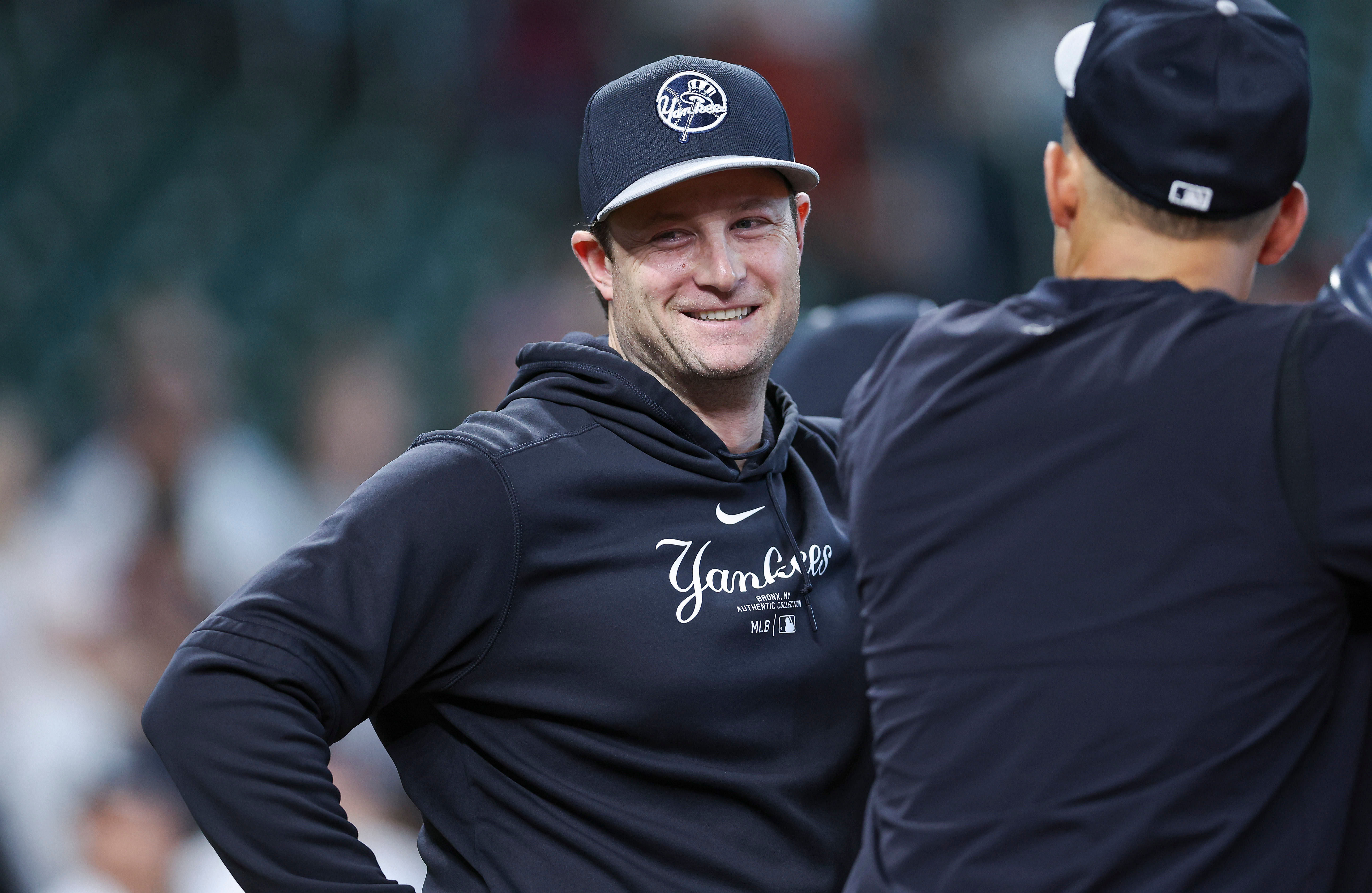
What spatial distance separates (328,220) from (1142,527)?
20.7ft

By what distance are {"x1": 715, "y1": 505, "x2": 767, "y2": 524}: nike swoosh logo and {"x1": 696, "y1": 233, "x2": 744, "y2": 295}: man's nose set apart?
→ 1.15 feet

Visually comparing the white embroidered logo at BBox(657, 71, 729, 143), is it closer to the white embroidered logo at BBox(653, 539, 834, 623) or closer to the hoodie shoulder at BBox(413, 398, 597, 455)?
the hoodie shoulder at BBox(413, 398, 597, 455)

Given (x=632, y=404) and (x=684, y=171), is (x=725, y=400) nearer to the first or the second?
(x=632, y=404)

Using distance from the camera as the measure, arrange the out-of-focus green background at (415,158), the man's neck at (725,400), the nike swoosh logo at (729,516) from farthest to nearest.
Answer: the out-of-focus green background at (415,158) → the man's neck at (725,400) → the nike swoosh logo at (729,516)

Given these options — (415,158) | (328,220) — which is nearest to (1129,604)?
(328,220)

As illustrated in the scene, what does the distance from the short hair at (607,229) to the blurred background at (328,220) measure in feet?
10.5

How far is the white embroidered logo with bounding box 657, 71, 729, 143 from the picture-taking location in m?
2.31

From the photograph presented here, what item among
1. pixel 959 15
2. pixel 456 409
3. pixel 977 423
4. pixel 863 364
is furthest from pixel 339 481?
pixel 977 423

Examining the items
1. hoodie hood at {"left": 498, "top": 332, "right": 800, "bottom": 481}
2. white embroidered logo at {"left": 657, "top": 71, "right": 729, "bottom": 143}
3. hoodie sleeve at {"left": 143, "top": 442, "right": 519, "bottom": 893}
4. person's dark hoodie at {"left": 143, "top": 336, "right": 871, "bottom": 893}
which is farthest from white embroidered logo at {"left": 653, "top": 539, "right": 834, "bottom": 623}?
white embroidered logo at {"left": 657, "top": 71, "right": 729, "bottom": 143}

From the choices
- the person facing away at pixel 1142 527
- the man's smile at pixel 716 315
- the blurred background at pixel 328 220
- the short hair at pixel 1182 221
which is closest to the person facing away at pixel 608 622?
the man's smile at pixel 716 315

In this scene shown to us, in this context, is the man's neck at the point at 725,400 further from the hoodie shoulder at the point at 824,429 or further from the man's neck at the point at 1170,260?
the man's neck at the point at 1170,260

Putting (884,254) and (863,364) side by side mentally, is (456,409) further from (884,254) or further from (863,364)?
(863,364)

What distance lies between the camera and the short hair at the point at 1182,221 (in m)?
1.54

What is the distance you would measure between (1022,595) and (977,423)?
19 cm
